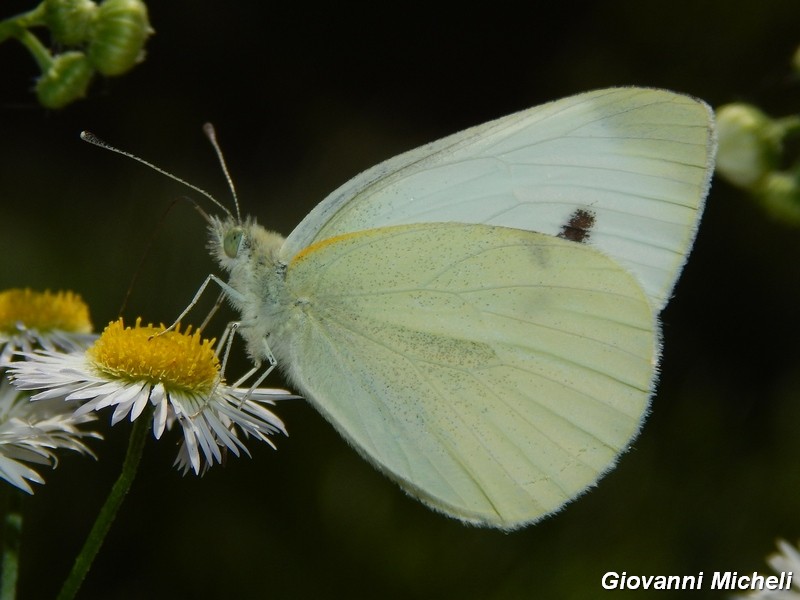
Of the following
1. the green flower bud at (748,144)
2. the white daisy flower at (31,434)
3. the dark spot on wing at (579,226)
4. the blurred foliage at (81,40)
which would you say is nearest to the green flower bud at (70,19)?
the blurred foliage at (81,40)

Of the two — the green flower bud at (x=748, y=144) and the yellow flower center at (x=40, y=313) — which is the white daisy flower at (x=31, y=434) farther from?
the green flower bud at (x=748, y=144)

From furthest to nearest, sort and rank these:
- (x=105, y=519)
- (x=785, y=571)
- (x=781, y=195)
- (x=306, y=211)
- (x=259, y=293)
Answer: (x=306, y=211) → (x=781, y=195) → (x=259, y=293) → (x=785, y=571) → (x=105, y=519)

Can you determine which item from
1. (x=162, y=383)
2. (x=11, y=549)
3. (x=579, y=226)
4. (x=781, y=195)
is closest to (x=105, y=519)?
(x=11, y=549)

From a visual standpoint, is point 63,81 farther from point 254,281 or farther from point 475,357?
point 475,357

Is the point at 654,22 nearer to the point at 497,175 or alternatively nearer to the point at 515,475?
the point at 497,175

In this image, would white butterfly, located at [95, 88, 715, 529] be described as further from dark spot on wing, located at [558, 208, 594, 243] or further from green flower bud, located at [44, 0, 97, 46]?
green flower bud, located at [44, 0, 97, 46]
